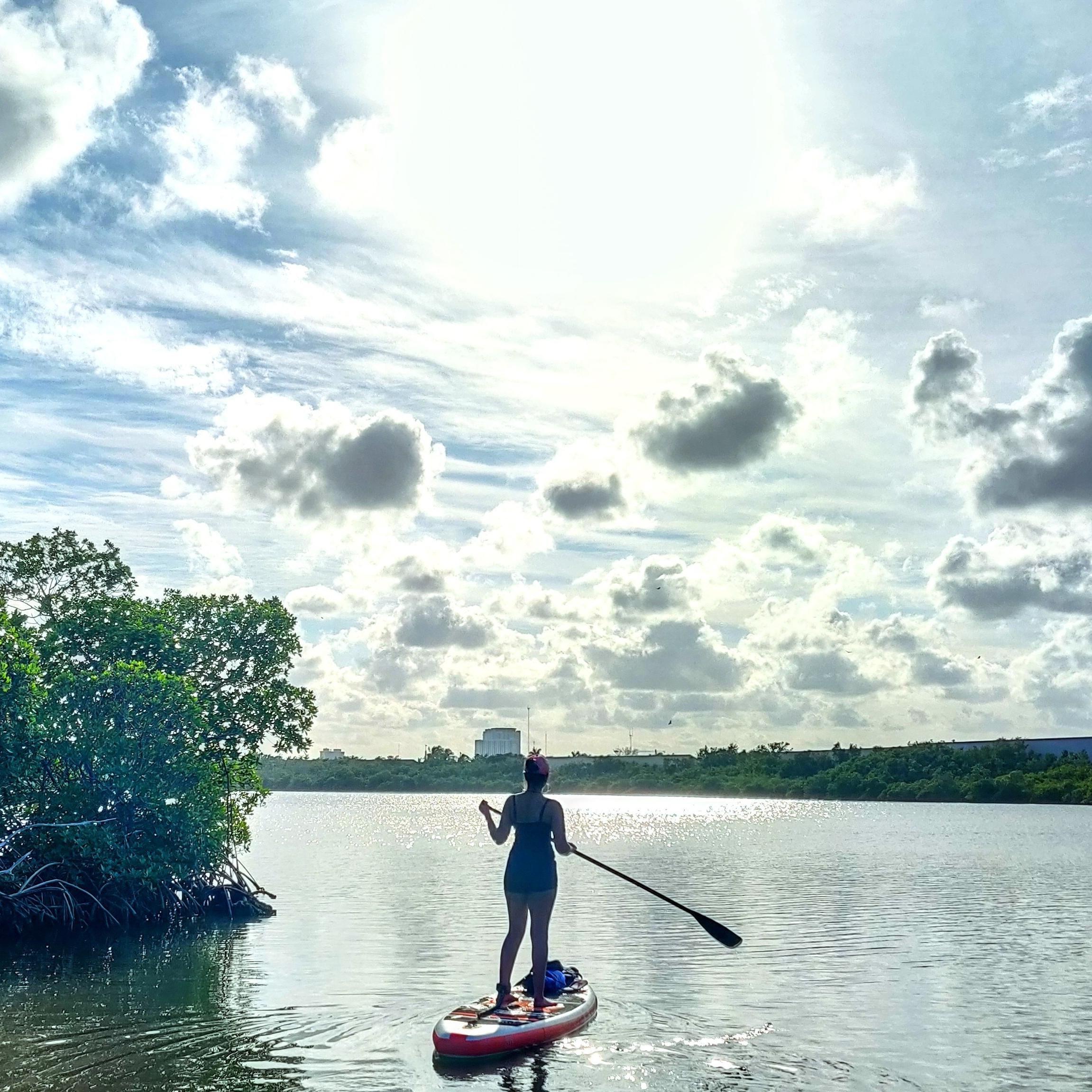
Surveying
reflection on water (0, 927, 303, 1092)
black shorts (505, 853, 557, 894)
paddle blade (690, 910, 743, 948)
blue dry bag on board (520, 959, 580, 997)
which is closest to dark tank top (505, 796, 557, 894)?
black shorts (505, 853, 557, 894)

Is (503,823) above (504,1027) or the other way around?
above

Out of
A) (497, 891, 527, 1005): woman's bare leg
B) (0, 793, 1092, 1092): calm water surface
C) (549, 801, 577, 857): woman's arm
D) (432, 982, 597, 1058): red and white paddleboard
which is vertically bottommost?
(0, 793, 1092, 1092): calm water surface

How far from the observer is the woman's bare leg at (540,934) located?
57.4 ft

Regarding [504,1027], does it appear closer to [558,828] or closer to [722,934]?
[558,828]

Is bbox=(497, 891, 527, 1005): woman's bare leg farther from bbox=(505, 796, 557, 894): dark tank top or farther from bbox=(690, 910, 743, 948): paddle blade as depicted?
bbox=(690, 910, 743, 948): paddle blade

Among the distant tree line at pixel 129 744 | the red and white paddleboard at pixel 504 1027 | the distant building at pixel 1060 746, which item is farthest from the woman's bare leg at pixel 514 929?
the distant building at pixel 1060 746

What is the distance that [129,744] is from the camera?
31891mm

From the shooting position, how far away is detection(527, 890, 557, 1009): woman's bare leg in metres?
17.5

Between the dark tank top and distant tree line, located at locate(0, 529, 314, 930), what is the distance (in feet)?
56.4

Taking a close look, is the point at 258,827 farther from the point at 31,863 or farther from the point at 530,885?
the point at 530,885

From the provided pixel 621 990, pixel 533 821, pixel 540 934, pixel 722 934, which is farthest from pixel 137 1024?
pixel 722 934

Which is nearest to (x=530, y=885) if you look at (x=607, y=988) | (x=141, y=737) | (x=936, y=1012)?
(x=607, y=988)

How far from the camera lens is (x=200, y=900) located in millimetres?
34906

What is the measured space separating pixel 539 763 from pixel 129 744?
18681 millimetres
